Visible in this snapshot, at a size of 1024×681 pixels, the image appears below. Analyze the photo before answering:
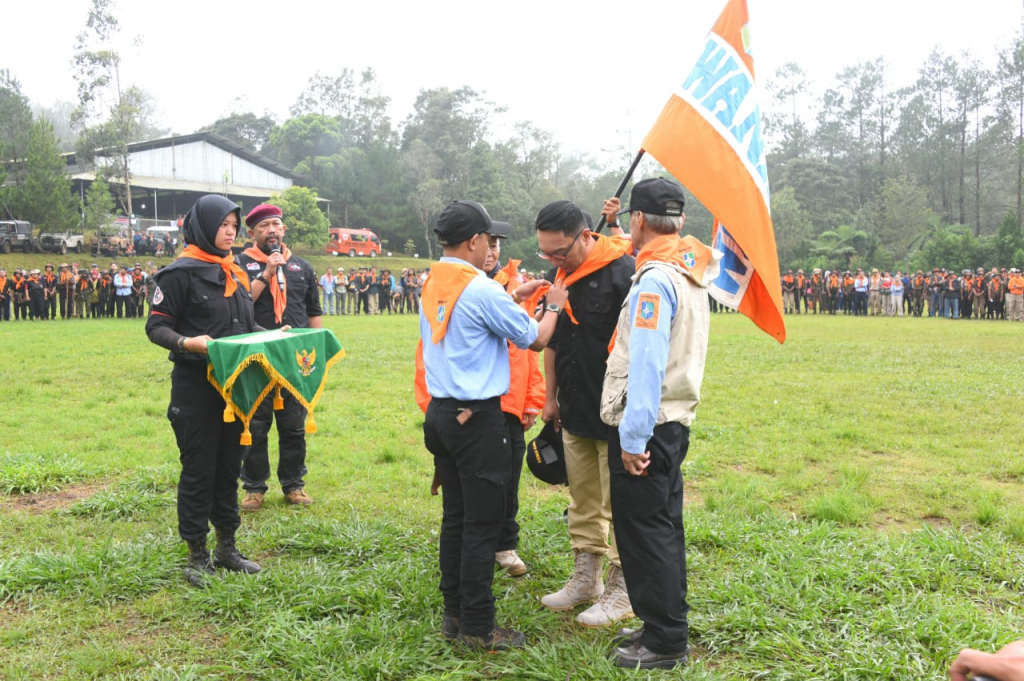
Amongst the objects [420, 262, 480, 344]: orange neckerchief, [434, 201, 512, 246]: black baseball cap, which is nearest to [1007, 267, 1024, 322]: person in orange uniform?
[434, 201, 512, 246]: black baseball cap

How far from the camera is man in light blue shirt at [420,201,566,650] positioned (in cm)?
347

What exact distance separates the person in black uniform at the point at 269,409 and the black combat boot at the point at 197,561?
1.19 m

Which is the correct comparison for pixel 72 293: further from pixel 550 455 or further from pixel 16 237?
pixel 550 455

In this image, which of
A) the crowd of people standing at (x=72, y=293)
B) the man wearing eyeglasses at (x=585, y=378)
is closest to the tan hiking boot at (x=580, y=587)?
the man wearing eyeglasses at (x=585, y=378)

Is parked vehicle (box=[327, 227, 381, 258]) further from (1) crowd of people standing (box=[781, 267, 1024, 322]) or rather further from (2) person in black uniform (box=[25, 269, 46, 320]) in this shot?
(1) crowd of people standing (box=[781, 267, 1024, 322])

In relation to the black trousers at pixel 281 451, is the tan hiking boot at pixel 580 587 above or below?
below

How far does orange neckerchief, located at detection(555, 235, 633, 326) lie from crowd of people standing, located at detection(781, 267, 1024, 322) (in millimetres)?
26165

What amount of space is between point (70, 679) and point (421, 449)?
162 inches

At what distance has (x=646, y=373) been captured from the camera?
315 cm

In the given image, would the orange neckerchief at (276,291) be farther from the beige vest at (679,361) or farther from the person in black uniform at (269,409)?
the beige vest at (679,361)

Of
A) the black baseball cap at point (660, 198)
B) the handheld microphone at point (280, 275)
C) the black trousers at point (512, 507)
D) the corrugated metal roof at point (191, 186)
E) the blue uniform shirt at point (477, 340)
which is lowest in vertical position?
the black trousers at point (512, 507)

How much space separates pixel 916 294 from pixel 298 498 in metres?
28.7

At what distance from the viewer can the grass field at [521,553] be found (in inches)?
134

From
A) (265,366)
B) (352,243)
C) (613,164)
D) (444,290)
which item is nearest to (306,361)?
(265,366)
